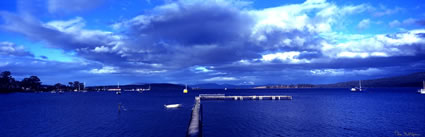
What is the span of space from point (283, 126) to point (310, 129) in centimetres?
436

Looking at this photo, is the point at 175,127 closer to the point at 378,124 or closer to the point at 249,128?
the point at 249,128

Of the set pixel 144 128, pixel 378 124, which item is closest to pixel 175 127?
pixel 144 128

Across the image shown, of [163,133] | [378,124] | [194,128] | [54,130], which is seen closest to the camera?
[194,128]

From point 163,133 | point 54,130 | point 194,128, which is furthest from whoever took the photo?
point 54,130

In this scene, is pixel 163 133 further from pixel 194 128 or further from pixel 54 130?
pixel 54 130

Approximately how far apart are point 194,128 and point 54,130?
23.4 m

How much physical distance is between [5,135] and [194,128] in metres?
28.0

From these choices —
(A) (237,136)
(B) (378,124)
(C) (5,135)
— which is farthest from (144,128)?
(B) (378,124)

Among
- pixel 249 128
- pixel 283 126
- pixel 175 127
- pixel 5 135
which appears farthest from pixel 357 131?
pixel 5 135

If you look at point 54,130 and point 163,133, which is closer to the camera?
point 163,133

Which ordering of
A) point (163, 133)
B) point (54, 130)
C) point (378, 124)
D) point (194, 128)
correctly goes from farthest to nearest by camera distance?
point (378, 124) → point (54, 130) → point (163, 133) → point (194, 128)

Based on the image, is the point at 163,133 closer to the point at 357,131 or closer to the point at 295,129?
the point at 295,129

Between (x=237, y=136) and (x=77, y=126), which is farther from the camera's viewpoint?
(x=77, y=126)

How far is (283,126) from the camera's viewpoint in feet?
144
